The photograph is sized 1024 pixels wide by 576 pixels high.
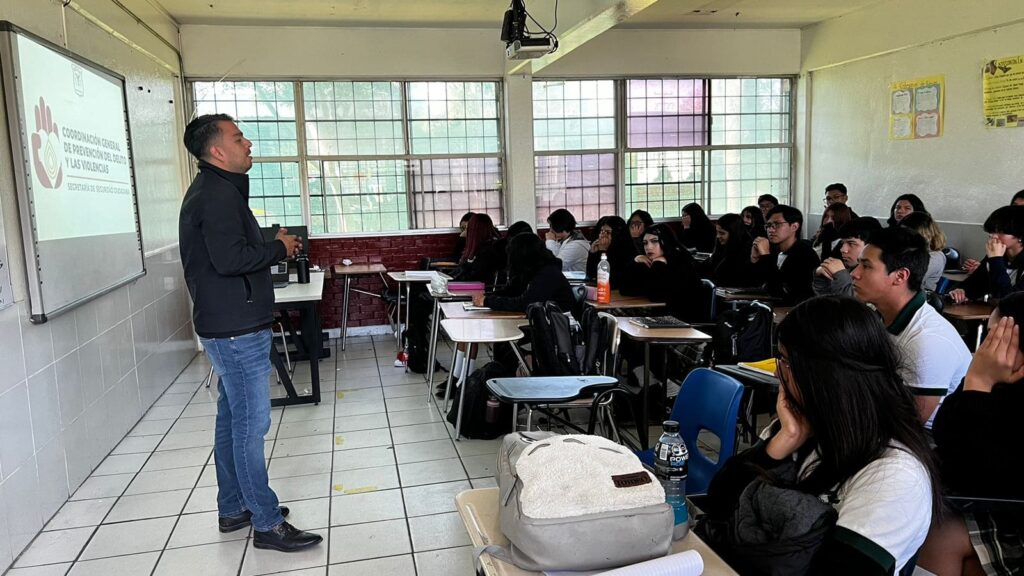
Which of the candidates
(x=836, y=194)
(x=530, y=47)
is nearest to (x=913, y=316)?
(x=530, y=47)

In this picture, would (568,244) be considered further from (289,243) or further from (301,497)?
(289,243)

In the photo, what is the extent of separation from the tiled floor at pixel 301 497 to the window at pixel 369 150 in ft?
9.48

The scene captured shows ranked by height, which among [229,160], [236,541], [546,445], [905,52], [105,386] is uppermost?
[905,52]

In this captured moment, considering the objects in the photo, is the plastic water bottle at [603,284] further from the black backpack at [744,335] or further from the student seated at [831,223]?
the student seated at [831,223]

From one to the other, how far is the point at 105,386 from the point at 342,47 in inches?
168

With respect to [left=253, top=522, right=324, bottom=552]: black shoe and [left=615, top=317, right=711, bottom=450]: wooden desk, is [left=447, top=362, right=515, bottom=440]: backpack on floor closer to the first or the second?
[left=615, top=317, right=711, bottom=450]: wooden desk

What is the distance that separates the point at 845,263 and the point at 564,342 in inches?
68.3

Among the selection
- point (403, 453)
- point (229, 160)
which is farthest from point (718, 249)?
point (229, 160)

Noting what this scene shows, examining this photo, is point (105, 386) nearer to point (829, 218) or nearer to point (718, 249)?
point (718, 249)

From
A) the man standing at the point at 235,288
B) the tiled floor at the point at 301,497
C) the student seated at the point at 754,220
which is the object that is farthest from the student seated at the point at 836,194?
the man standing at the point at 235,288

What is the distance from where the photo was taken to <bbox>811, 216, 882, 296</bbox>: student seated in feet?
13.0

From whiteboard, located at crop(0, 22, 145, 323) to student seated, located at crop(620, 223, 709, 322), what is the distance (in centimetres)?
322

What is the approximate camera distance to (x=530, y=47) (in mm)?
5023

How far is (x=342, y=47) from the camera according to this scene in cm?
718
